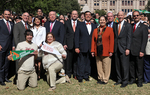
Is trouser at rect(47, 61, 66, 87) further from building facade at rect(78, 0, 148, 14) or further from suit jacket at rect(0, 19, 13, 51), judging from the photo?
building facade at rect(78, 0, 148, 14)

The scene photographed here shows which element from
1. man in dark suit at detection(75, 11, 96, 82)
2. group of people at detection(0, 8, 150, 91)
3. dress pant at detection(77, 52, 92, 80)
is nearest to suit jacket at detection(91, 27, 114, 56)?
group of people at detection(0, 8, 150, 91)

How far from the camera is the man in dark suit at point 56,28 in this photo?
681 cm

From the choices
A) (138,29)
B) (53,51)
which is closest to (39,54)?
(53,51)

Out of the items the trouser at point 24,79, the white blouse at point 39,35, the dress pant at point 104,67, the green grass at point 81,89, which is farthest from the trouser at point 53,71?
the dress pant at point 104,67

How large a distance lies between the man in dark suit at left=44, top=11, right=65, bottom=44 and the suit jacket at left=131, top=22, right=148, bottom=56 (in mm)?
2698

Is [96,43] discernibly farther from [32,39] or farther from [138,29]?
[32,39]

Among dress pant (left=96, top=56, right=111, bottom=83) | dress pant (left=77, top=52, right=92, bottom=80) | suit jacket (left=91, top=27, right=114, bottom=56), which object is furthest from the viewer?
dress pant (left=77, top=52, right=92, bottom=80)

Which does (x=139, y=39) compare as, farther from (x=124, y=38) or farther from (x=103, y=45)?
(x=103, y=45)

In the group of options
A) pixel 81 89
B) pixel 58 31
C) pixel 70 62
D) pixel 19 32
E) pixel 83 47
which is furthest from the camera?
pixel 70 62

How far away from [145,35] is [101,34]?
1.53m

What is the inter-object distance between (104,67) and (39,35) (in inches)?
107

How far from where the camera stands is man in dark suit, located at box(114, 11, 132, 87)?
19.8ft

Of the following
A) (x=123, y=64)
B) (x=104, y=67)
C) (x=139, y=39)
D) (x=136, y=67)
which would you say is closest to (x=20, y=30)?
(x=104, y=67)

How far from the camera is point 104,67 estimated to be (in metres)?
6.36
